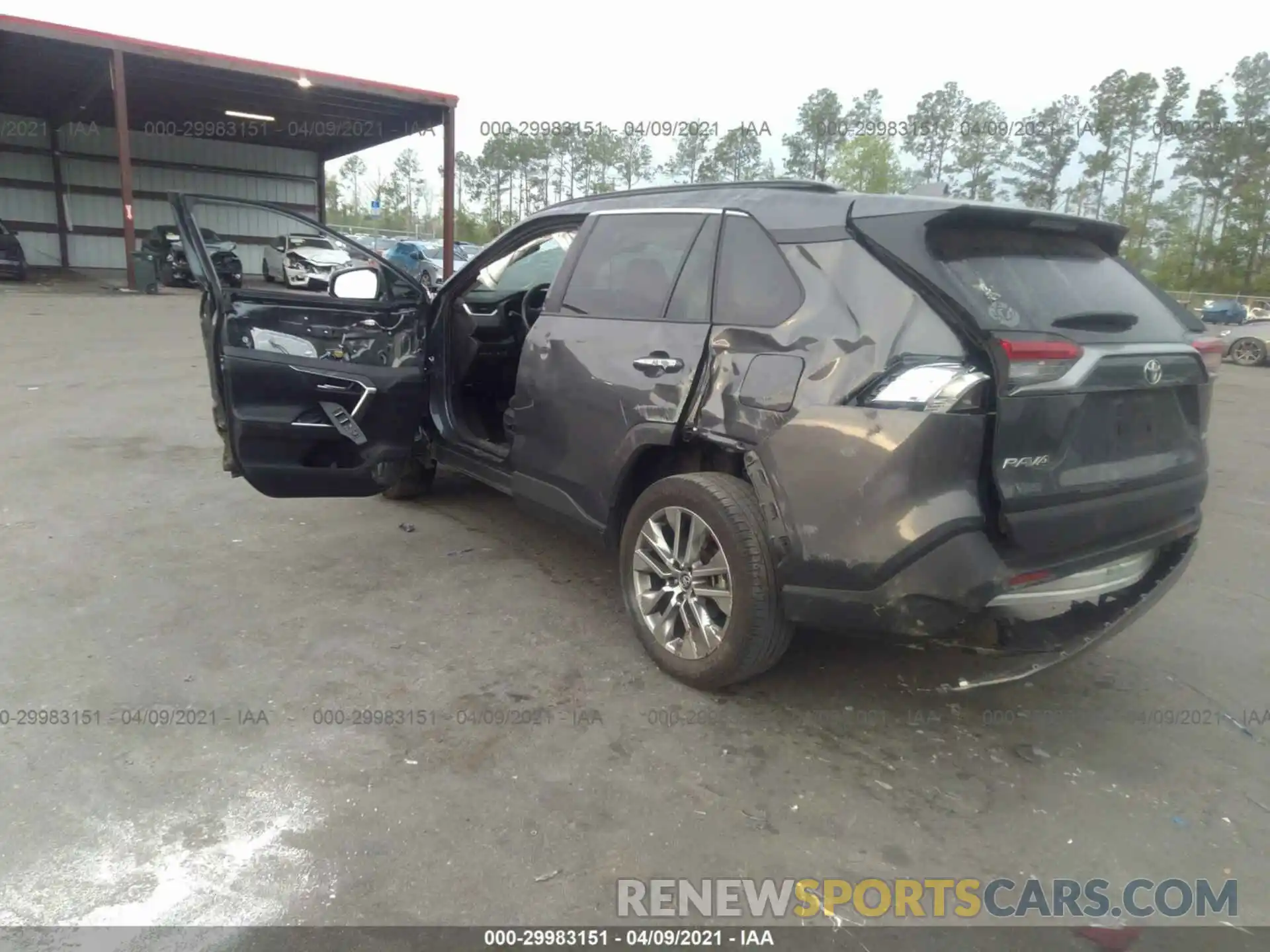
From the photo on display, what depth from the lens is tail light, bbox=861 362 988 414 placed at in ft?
8.21

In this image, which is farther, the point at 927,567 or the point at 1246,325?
the point at 1246,325

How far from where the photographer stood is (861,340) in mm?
2648

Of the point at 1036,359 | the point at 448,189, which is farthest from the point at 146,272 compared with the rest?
the point at 1036,359

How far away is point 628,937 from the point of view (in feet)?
7.05

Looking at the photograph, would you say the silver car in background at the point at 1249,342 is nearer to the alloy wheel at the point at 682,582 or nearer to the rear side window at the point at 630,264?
the rear side window at the point at 630,264

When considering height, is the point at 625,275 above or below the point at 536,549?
above

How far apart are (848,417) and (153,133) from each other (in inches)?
1188

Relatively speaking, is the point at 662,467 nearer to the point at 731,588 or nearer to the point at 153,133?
the point at 731,588

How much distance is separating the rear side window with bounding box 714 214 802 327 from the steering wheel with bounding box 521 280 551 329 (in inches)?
72.0

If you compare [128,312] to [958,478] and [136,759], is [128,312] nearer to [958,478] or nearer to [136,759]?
[136,759]

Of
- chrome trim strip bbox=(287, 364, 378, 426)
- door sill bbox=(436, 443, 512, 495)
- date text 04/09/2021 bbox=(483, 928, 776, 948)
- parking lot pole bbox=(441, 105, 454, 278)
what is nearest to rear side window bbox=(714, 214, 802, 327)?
door sill bbox=(436, 443, 512, 495)

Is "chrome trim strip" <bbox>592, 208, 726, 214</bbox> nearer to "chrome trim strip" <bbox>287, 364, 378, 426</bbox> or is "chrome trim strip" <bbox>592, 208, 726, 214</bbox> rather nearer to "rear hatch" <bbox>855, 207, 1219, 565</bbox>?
"rear hatch" <bbox>855, 207, 1219, 565</bbox>

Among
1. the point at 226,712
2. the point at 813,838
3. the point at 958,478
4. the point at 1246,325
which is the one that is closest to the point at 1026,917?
the point at 813,838

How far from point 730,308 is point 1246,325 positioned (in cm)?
2133
